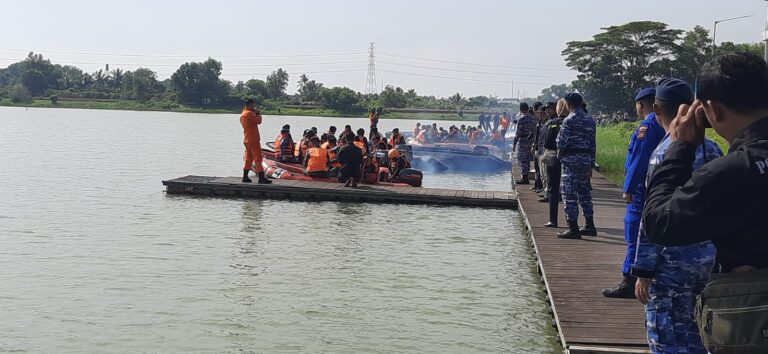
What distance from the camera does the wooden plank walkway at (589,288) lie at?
5148 mm

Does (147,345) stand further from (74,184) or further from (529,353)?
(74,184)

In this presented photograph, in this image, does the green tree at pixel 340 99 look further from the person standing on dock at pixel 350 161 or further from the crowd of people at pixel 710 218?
the crowd of people at pixel 710 218

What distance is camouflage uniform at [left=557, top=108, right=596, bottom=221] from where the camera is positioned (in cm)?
810

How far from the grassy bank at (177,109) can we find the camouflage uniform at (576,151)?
83508 millimetres

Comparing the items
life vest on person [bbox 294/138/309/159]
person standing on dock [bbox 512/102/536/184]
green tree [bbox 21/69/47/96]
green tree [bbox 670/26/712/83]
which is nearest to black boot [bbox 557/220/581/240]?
person standing on dock [bbox 512/102/536/184]

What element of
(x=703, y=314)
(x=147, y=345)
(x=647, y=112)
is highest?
(x=647, y=112)

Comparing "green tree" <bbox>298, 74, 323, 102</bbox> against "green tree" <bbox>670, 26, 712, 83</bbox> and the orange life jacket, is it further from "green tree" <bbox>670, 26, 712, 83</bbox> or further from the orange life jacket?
the orange life jacket

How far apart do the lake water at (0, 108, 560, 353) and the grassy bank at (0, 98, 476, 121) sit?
7821cm

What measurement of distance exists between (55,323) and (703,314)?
601 cm

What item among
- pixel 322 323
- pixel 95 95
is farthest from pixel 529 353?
pixel 95 95

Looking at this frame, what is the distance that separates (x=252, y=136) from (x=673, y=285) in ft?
41.8

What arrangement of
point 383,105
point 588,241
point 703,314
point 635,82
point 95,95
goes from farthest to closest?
point 95,95, point 383,105, point 635,82, point 588,241, point 703,314

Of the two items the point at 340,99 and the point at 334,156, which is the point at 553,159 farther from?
the point at 340,99

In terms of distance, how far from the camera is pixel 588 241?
8.98m
